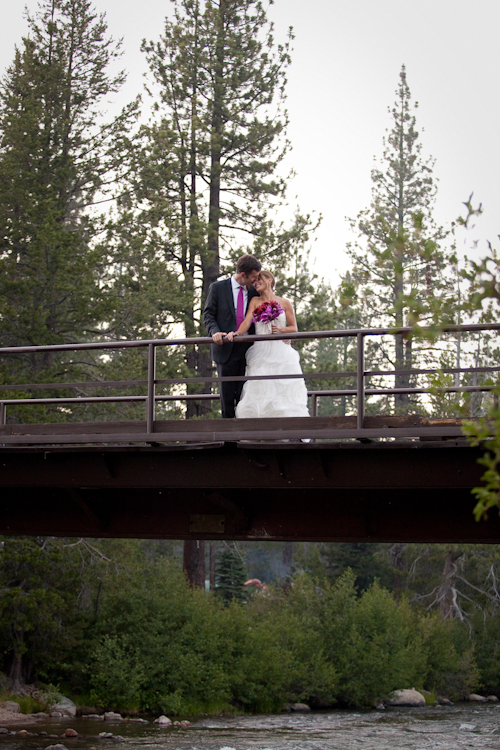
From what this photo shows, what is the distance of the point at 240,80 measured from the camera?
32250 mm

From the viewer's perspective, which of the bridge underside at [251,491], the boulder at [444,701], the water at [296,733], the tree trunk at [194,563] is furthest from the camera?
the boulder at [444,701]

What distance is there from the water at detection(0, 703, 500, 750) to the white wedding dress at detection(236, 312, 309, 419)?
11.7m

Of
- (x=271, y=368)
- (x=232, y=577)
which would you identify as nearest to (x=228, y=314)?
(x=271, y=368)

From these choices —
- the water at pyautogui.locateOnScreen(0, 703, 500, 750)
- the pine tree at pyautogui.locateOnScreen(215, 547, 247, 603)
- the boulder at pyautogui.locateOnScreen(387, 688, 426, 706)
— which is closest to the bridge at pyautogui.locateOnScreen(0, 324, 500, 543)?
the water at pyautogui.locateOnScreen(0, 703, 500, 750)

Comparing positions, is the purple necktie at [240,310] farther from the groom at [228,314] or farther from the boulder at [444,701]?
the boulder at [444,701]

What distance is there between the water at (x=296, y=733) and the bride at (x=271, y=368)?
11773mm

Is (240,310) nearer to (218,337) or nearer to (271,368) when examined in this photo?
(218,337)

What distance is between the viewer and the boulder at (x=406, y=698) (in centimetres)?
3200

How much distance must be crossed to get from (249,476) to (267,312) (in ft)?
5.91

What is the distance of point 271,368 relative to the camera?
416 inches

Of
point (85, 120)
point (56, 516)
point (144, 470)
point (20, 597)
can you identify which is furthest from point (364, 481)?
point (85, 120)

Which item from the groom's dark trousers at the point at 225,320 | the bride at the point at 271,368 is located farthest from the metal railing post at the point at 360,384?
the groom's dark trousers at the point at 225,320

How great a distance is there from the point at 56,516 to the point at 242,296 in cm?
384

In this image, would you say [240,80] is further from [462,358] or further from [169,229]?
[462,358]
